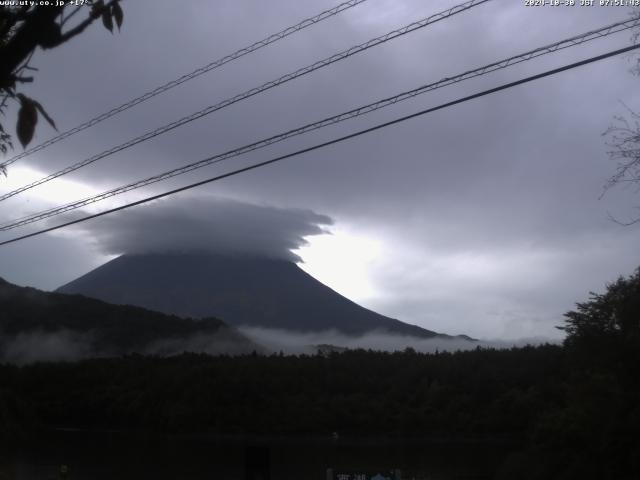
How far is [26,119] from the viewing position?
11.9ft

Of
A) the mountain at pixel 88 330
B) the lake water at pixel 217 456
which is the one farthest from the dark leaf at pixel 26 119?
the mountain at pixel 88 330

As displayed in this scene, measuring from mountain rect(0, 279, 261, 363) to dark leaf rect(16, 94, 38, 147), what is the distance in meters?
104

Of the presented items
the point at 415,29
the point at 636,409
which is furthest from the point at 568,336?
the point at 415,29

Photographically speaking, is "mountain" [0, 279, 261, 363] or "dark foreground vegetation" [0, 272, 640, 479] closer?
"dark foreground vegetation" [0, 272, 640, 479]

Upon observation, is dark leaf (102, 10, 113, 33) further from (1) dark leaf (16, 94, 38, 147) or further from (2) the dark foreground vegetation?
(2) the dark foreground vegetation

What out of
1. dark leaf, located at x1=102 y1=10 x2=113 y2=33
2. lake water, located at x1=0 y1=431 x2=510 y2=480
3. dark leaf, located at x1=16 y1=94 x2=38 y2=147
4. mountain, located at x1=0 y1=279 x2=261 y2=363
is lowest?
lake water, located at x1=0 y1=431 x2=510 y2=480

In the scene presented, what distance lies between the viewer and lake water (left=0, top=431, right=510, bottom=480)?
45.1m

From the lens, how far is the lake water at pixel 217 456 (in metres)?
45.1

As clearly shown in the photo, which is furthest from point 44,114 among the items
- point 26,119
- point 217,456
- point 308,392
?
point 308,392

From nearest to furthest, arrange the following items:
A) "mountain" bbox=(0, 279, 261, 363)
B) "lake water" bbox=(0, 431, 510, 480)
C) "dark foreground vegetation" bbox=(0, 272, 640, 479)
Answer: "lake water" bbox=(0, 431, 510, 480), "dark foreground vegetation" bbox=(0, 272, 640, 479), "mountain" bbox=(0, 279, 261, 363)

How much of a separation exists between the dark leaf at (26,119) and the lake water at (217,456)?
3132 centimetres

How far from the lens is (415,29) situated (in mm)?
10648

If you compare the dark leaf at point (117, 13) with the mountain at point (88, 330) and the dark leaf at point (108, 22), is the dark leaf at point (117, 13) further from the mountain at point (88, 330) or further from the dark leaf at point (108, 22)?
the mountain at point (88, 330)

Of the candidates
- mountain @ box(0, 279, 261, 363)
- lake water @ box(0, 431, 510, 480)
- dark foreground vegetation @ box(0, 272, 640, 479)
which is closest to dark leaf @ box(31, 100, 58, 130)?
lake water @ box(0, 431, 510, 480)
